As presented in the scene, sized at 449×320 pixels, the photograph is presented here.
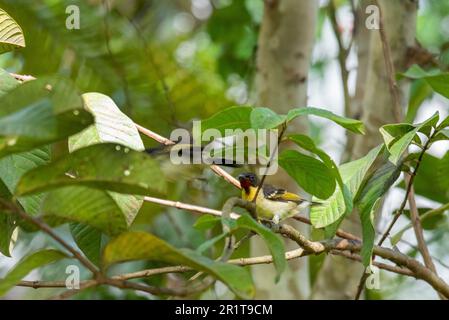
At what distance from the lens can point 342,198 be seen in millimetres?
1267

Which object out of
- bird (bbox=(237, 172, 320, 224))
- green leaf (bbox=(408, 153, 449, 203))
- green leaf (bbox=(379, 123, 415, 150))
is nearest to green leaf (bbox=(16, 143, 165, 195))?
green leaf (bbox=(379, 123, 415, 150))

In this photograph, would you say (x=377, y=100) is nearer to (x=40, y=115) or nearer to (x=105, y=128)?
(x=105, y=128)

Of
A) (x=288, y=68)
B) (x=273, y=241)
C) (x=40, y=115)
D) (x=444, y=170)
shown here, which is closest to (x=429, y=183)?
(x=444, y=170)

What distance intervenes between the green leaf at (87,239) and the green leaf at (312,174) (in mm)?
340

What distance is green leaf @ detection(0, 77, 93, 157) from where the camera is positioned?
0.76 metres

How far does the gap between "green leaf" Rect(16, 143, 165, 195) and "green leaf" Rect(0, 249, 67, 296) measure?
0.09 metres

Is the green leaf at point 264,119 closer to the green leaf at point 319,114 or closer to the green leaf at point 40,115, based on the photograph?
the green leaf at point 319,114

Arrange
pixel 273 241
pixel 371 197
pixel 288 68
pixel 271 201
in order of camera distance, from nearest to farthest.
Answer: pixel 273 241 < pixel 371 197 < pixel 271 201 < pixel 288 68

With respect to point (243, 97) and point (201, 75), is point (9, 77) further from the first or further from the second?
point (201, 75)

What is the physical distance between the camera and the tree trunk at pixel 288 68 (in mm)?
2281

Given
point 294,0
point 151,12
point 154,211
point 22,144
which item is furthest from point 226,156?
point 151,12

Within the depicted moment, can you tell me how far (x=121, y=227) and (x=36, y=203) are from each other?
10.3 inches

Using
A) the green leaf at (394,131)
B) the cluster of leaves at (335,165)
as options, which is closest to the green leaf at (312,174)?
the cluster of leaves at (335,165)

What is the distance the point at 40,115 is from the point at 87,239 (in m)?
0.47
